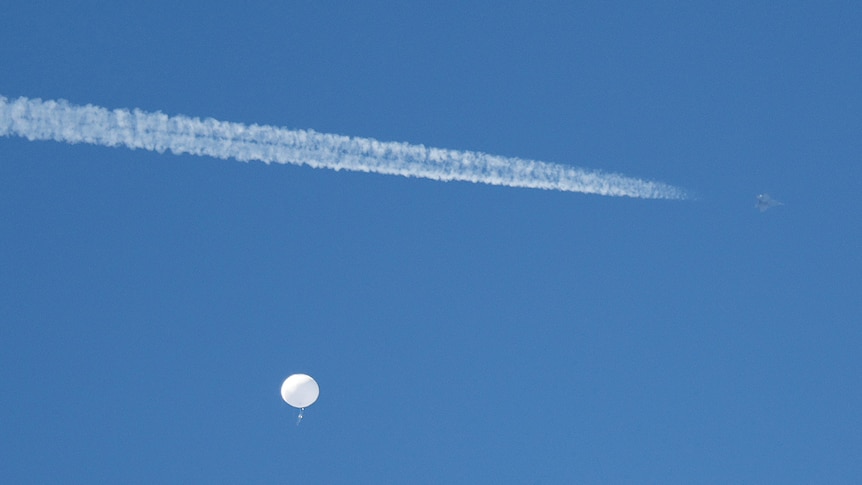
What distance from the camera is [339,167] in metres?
36.6

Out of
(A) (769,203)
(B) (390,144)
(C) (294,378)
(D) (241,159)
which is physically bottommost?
(C) (294,378)

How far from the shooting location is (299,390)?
39031mm

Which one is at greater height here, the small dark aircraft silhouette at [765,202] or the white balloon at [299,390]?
the small dark aircraft silhouette at [765,202]

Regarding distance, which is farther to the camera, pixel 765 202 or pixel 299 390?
pixel 765 202

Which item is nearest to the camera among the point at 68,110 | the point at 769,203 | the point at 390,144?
the point at 68,110

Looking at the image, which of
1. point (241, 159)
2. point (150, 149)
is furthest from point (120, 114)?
point (241, 159)

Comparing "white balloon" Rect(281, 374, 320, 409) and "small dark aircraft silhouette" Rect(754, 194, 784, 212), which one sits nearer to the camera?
"white balloon" Rect(281, 374, 320, 409)

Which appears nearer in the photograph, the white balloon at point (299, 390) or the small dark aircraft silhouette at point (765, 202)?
the white balloon at point (299, 390)

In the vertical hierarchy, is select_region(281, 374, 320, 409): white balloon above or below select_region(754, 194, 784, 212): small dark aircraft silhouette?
below

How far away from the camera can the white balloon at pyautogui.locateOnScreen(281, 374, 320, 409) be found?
3903cm

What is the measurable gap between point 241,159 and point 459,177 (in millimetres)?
8057

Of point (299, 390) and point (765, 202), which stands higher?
point (765, 202)

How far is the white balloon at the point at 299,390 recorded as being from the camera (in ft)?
128

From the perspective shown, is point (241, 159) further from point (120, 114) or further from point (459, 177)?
point (459, 177)
